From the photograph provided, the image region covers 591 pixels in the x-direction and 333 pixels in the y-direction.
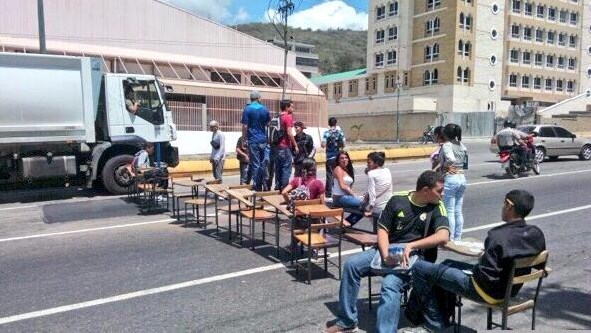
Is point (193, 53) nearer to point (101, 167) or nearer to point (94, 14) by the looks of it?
point (94, 14)

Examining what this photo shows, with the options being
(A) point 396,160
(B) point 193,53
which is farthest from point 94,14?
(A) point 396,160

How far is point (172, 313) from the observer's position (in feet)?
15.7

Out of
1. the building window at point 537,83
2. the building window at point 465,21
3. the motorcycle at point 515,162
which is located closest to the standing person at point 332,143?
the motorcycle at point 515,162

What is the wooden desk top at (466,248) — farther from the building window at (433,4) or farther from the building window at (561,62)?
the building window at (561,62)

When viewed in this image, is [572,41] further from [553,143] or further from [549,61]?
[553,143]

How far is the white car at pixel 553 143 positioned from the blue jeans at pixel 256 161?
42.9 ft

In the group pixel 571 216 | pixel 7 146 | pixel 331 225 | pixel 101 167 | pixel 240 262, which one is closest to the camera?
pixel 331 225

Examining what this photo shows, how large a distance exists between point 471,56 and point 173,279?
193 ft

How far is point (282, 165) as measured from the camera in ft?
30.9

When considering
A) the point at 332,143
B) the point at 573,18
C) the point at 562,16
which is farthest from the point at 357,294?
the point at 573,18

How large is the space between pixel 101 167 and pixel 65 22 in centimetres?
1877

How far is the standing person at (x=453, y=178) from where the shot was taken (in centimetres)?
704

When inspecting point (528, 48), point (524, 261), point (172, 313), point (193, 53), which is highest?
point (528, 48)

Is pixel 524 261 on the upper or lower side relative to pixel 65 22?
lower
